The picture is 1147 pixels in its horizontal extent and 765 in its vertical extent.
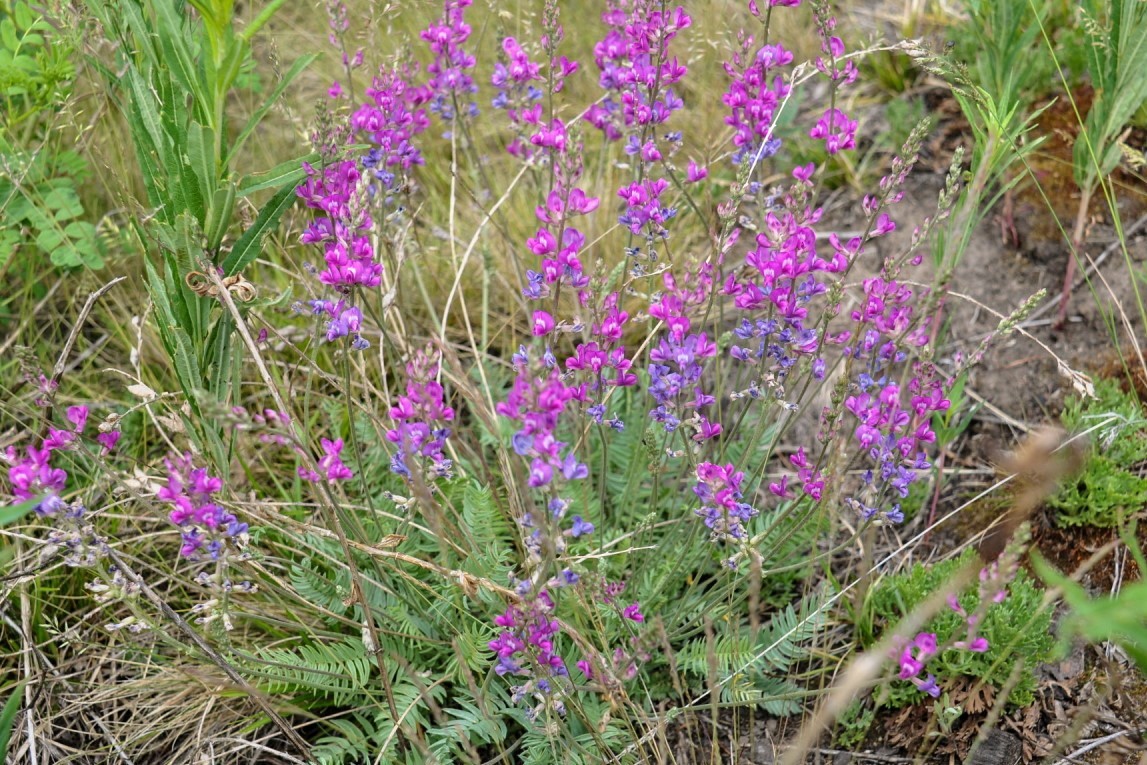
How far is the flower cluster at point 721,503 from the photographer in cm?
195

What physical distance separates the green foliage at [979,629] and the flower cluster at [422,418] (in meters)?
1.16

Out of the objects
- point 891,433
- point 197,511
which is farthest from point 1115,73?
point 197,511

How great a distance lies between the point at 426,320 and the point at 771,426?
4.46ft

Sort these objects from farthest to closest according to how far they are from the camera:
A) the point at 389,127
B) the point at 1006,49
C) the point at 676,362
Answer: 1. the point at 1006,49
2. the point at 389,127
3. the point at 676,362

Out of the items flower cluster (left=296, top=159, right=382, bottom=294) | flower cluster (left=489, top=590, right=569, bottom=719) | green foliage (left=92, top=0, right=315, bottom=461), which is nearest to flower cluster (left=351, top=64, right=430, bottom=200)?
flower cluster (left=296, top=159, right=382, bottom=294)

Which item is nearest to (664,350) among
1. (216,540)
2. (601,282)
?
(601,282)

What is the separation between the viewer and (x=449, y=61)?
108 inches

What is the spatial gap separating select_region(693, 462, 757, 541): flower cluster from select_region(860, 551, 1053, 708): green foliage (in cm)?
58

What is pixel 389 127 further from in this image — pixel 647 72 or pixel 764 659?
pixel 764 659

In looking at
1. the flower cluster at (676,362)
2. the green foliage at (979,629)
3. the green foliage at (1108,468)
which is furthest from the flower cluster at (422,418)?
the green foliage at (1108,468)

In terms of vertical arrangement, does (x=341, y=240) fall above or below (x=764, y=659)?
above

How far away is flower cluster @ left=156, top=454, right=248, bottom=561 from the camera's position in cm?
178

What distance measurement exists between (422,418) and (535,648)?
493mm

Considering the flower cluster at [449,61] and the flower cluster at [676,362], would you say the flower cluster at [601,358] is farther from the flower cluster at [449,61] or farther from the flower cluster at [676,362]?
the flower cluster at [449,61]
